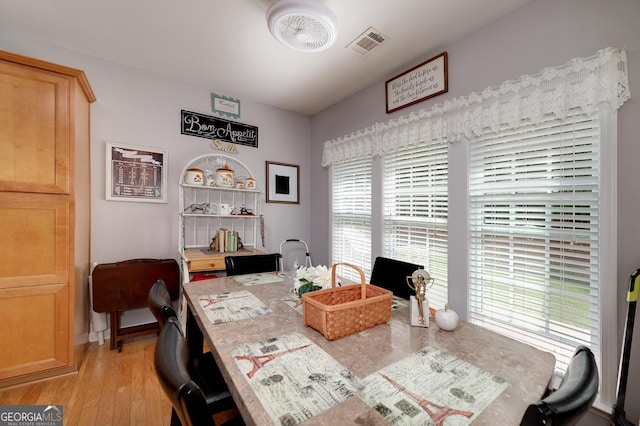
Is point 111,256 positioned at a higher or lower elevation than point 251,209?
lower

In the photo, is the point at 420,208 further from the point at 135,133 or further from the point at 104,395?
the point at 135,133

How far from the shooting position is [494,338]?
104 cm

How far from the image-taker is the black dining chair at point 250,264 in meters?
2.09

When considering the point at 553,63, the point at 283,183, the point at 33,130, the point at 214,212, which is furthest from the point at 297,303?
the point at 283,183

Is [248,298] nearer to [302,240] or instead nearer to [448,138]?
[448,138]

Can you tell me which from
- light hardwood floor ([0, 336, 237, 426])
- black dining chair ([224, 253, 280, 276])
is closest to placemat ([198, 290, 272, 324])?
black dining chair ([224, 253, 280, 276])

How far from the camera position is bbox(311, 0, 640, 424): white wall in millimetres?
1371

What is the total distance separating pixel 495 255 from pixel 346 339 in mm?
1475

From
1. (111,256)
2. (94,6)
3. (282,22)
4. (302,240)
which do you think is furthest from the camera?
(302,240)

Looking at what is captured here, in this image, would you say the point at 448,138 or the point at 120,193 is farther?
the point at 120,193

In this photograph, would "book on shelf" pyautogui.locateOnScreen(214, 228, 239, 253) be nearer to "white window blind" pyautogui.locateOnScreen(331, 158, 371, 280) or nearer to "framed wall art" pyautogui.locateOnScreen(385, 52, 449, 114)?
"white window blind" pyautogui.locateOnScreen(331, 158, 371, 280)

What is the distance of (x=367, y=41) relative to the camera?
213 cm

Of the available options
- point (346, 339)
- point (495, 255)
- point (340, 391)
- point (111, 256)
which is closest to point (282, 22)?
point (346, 339)

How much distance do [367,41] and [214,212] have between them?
7.23 ft
